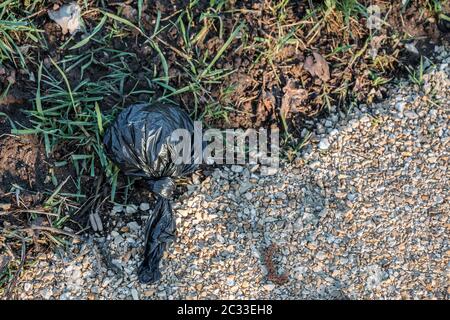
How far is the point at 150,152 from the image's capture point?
357cm

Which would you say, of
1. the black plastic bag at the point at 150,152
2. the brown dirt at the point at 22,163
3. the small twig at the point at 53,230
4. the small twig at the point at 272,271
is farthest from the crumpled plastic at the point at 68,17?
the small twig at the point at 272,271

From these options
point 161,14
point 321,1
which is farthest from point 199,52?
point 321,1

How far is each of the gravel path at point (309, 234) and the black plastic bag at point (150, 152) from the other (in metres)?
0.11

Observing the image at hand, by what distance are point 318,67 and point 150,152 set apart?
1117mm

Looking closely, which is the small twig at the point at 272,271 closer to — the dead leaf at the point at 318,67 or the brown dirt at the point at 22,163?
the dead leaf at the point at 318,67

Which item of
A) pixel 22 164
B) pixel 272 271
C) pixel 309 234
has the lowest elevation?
pixel 272 271

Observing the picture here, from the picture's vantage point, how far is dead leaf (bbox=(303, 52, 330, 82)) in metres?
3.98

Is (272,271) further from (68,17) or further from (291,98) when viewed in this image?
(68,17)

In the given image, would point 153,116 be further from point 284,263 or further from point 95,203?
point 284,263

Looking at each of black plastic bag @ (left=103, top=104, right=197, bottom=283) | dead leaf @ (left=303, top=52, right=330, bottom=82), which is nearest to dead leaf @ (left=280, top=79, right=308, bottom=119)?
dead leaf @ (left=303, top=52, right=330, bottom=82)

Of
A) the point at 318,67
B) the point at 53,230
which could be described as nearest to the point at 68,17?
the point at 53,230

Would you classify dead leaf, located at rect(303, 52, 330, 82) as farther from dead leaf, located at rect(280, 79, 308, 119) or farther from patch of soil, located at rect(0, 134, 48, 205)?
patch of soil, located at rect(0, 134, 48, 205)

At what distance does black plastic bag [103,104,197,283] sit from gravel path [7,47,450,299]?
109 mm

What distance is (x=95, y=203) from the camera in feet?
12.1
